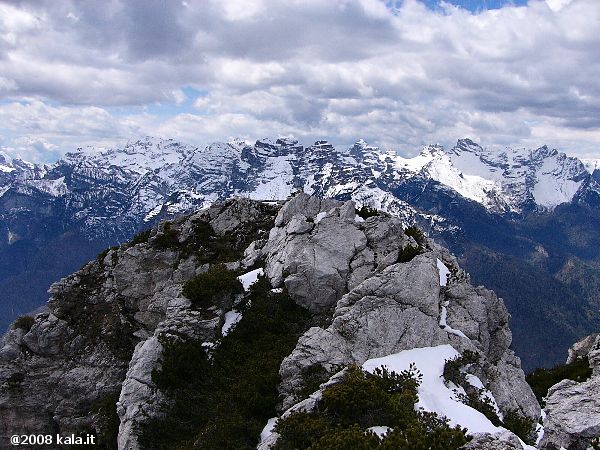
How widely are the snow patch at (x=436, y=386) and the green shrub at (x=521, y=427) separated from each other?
9.52 feet

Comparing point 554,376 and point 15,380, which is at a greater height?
point 15,380

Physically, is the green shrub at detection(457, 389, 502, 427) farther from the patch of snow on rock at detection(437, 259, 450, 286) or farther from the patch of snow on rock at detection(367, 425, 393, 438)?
the patch of snow on rock at detection(437, 259, 450, 286)

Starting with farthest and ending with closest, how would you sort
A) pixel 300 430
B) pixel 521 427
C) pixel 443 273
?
pixel 443 273, pixel 521 427, pixel 300 430

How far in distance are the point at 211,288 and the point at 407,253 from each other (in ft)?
50.8

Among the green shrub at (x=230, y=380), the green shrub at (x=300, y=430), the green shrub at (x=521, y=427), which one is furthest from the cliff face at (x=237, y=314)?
the green shrub at (x=300, y=430)

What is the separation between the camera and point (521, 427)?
24.6 m

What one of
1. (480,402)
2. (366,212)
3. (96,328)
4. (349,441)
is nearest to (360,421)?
(349,441)

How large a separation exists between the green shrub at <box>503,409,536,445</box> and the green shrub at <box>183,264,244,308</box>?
2060cm

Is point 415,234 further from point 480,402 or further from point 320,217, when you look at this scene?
point 480,402

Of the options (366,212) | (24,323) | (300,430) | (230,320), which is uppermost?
(366,212)

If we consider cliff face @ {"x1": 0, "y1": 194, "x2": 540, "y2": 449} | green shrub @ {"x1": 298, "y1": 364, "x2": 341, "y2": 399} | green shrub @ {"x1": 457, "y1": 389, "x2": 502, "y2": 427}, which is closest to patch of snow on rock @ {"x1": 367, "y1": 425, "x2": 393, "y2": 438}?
green shrub @ {"x1": 298, "y1": 364, "x2": 341, "y2": 399}

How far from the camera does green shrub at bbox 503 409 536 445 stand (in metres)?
24.5

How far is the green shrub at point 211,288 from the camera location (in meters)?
36.4

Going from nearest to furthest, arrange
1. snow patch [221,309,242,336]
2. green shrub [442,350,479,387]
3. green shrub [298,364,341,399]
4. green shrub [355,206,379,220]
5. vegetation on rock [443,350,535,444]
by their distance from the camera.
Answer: vegetation on rock [443,350,535,444] < green shrub [298,364,341,399] < green shrub [442,350,479,387] < snow patch [221,309,242,336] < green shrub [355,206,379,220]
